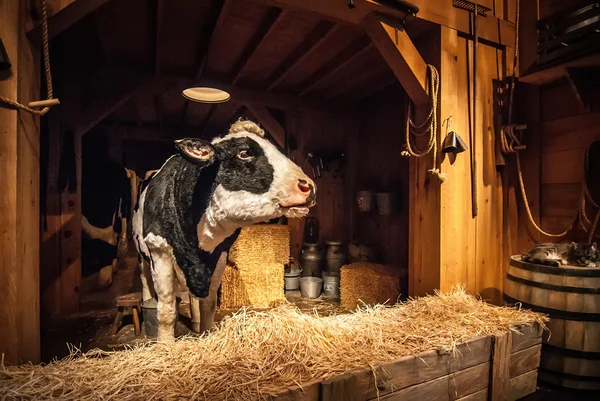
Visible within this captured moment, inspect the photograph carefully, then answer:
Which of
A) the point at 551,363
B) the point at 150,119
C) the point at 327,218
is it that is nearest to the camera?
the point at 551,363

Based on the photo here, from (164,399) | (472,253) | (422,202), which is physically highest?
(422,202)

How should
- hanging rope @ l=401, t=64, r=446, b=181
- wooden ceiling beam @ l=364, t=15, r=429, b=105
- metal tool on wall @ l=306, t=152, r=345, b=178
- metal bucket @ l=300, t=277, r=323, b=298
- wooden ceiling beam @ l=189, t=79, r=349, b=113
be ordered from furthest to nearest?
1. metal tool on wall @ l=306, t=152, r=345, b=178
2. metal bucket @ l=300, t=277, r=323, b=298
3. wooden ceiling beam @ l=189, t=79, r=349, b=113
4. hanging rope @ l=401, t=64, r=446, b=181
5. wooden ceiling beam @ l=364, t=15, r=429, b=105

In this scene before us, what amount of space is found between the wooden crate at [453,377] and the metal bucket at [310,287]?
8.71 feet

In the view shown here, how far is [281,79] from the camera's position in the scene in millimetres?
4012

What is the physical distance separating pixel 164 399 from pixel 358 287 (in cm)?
305

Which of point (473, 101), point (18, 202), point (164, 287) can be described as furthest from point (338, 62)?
point (18, 202)

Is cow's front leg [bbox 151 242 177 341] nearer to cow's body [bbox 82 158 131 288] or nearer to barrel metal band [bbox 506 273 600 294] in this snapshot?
barrel metal band [bbox 506 273 600 294]

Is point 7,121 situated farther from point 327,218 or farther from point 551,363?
point 327,218

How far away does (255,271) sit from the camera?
4102mm

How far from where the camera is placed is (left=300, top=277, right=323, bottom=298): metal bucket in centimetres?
438

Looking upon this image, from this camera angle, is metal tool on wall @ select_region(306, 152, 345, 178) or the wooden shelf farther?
metal tool on wall @ select_region(306, 152, 345, 178)

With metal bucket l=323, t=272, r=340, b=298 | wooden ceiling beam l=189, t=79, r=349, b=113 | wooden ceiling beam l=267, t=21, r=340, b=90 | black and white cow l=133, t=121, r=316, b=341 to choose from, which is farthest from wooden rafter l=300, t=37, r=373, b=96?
metal bucket l=323, t=272, r=340, b=298

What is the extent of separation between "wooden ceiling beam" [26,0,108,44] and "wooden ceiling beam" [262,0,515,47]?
107 cm

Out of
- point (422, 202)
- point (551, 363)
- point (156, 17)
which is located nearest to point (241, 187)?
point (422, 202)
